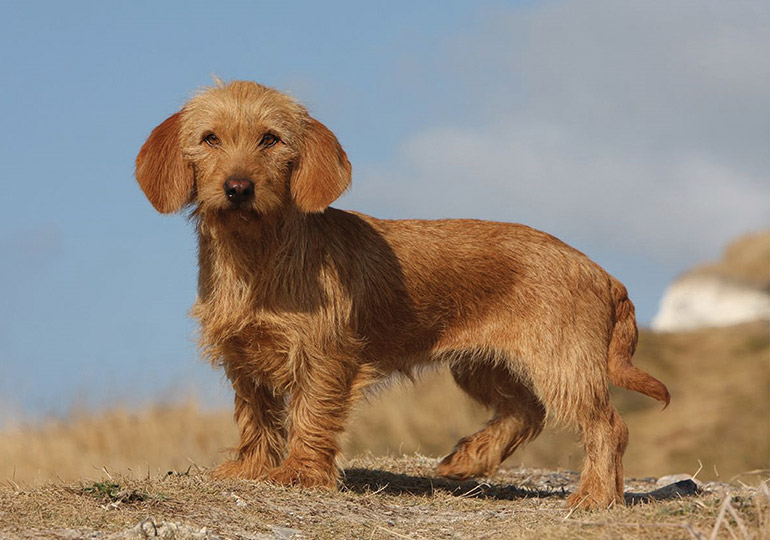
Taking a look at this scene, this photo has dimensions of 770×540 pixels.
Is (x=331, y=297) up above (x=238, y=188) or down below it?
below

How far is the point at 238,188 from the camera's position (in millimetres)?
5910

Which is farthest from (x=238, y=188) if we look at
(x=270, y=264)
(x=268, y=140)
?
(x=270, y=264)

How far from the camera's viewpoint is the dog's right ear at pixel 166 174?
641cm

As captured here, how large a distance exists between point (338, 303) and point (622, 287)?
2294 millimetres

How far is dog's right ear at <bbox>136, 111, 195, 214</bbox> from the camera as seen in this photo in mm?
6406

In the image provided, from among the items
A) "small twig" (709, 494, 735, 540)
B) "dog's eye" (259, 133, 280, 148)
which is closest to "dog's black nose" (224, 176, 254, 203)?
"dog's eye" (259, 133, 280, 148)

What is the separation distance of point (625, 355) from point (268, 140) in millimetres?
3092

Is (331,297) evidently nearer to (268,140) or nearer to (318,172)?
(318,172)

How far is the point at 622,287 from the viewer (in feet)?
25.0

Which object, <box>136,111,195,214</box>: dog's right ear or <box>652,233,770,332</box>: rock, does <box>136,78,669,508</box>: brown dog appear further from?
<box>652,233,770,332</box>: rock

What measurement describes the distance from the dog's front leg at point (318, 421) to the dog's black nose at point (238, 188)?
1.31 metres

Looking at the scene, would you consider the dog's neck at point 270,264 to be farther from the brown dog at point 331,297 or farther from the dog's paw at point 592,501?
the dog's paw at point 592,501

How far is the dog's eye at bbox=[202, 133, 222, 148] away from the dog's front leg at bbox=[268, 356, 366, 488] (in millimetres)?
1568

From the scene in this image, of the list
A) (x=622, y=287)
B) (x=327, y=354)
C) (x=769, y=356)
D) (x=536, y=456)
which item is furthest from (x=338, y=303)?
(x=769, y=356)
